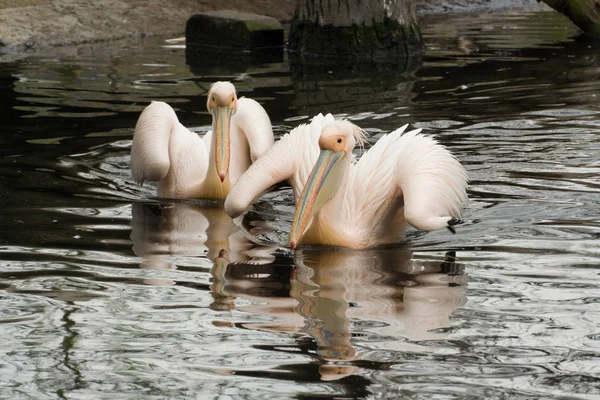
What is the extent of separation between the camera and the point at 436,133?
7148 millimetres

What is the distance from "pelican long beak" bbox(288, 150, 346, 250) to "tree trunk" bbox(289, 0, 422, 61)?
596 cm

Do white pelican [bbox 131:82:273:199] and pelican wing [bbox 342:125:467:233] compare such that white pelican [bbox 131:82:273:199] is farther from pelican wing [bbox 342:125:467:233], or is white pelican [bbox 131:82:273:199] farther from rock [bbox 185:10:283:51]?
rock [bbox 185:10:283:51]

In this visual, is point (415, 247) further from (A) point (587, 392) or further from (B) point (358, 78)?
(B) point (358, 78)

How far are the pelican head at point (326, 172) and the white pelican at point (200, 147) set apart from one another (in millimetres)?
923

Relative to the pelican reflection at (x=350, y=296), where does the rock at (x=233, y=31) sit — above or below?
above

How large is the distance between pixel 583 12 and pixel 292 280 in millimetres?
8625

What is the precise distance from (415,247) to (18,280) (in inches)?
64.1

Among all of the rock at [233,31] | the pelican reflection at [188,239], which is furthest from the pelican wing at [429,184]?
the rock at [233,31]

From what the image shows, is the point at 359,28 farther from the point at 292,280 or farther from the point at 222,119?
the point at 292,280

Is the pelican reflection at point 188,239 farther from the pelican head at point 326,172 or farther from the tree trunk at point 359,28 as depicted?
the tree trunk at point 359,28

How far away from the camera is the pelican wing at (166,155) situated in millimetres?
5781

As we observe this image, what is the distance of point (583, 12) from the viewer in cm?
1205

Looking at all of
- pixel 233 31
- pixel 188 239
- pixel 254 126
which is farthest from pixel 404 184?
pixel 233 31

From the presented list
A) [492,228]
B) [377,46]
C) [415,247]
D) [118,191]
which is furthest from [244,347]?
[377,46]
